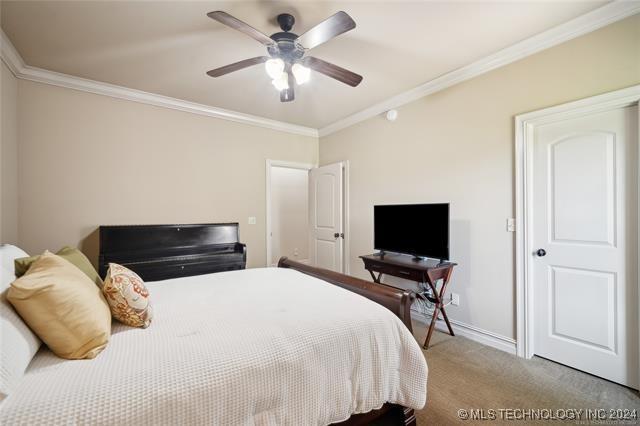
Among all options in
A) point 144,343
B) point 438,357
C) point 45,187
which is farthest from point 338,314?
point 45,187

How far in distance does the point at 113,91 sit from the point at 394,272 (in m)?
3.49

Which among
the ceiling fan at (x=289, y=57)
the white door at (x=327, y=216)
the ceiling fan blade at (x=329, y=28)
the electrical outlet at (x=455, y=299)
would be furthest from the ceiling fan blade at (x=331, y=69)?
the electrical outlet at (x=455, y=299)

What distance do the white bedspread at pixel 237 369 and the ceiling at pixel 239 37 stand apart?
6.16 ft

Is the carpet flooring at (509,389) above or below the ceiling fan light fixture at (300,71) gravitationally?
below

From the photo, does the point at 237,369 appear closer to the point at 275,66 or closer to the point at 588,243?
the point at 275,66

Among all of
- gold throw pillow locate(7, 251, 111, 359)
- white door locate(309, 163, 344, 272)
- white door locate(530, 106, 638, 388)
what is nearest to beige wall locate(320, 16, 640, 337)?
white door locate(530, 106, 638, 388)

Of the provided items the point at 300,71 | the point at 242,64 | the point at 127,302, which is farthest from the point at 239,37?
the point at 127,302

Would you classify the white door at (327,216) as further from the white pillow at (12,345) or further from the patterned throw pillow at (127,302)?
the white pillow at (12,345)

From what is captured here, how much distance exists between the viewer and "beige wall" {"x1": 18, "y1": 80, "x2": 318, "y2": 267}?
2688 mm

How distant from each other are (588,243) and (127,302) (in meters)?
2.95

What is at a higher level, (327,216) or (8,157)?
(8,157)

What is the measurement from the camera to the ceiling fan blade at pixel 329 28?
149cm

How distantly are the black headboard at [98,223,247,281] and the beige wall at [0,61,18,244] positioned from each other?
2.10 feet

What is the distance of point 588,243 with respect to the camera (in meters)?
2.05
